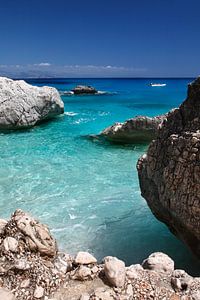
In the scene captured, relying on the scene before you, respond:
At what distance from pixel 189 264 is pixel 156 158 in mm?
2737

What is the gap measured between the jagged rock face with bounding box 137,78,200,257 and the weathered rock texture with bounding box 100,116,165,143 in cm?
1235

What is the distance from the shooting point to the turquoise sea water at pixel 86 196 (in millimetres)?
9312

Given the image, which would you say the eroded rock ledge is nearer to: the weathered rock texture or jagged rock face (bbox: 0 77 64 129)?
the weathered rock texture

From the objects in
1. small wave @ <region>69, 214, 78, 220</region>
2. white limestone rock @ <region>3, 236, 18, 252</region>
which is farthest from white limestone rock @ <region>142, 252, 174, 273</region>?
small wave @ <region>69, 214, 78, 220</region>

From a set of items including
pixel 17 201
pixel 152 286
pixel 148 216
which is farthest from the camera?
pixel 17 201

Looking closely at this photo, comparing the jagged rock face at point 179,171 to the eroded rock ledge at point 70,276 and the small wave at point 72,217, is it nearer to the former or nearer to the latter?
the eroded rock ledge at point 70,276

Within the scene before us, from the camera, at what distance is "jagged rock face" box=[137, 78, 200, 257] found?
647 cm

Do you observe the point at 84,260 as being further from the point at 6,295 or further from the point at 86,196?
the point at 86,196

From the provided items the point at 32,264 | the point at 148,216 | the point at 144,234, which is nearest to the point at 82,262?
the point at 32,264

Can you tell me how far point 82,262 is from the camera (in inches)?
207

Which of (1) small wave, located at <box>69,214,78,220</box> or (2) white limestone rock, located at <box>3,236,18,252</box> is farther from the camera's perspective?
(1) small wave, located at <box>69,214,78,220</box>

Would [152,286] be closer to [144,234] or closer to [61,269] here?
[61,269]

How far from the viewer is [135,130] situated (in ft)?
67.7

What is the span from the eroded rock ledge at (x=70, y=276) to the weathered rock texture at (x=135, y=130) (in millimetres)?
15327
